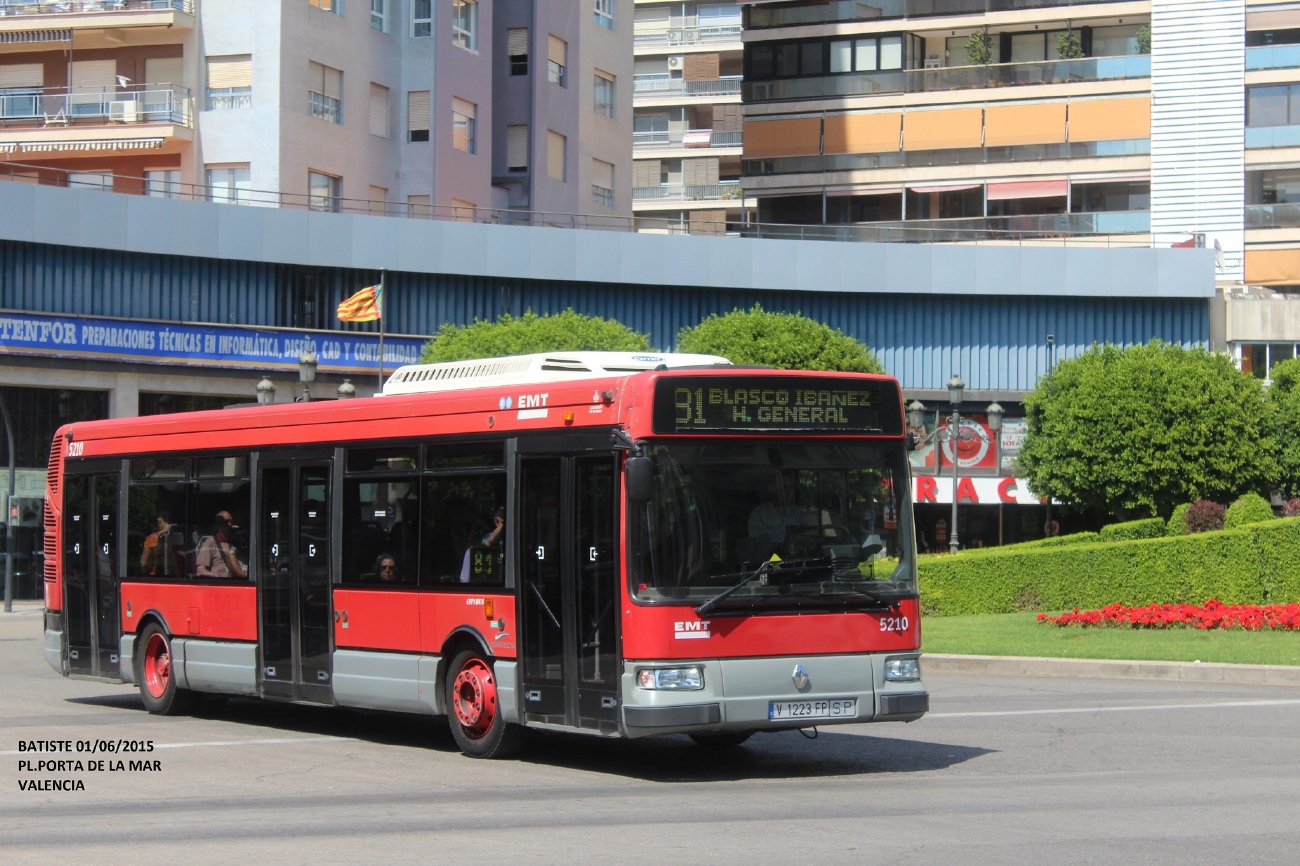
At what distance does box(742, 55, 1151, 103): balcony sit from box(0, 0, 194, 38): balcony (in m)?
26.2

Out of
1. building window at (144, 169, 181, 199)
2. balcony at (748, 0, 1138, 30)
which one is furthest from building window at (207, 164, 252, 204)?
balcony at (748, 0, 1138, 30)

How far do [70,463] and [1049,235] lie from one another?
126ft

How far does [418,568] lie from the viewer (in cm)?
1354

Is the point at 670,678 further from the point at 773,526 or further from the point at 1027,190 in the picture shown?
the point at 1027,190

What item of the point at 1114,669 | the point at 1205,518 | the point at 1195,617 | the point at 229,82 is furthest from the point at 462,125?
the point at 1114,669

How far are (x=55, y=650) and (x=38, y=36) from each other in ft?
112

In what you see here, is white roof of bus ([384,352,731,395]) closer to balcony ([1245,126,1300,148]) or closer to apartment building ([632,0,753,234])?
balcony ([1245,126,1300,148])

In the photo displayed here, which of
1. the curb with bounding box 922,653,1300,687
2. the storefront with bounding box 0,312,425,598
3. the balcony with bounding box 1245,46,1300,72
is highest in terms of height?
the balcony with bounding box 1245,46,1300,72

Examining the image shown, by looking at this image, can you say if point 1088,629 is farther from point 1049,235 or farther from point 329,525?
point 1049,235

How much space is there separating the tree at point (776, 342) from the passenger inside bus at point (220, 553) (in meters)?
28.1

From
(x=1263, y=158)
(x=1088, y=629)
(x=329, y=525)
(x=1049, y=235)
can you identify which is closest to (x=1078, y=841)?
(x=329, y=525)

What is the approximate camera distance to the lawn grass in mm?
20266

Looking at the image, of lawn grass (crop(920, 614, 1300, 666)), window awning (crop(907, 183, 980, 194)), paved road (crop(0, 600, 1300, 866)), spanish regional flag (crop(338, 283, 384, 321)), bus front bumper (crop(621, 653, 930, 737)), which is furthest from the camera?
window awning (crop(907, 183, 980, 194))

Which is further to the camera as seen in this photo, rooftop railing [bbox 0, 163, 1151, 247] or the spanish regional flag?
rooftop railing [bbox 0, 163, 1151, 247]
